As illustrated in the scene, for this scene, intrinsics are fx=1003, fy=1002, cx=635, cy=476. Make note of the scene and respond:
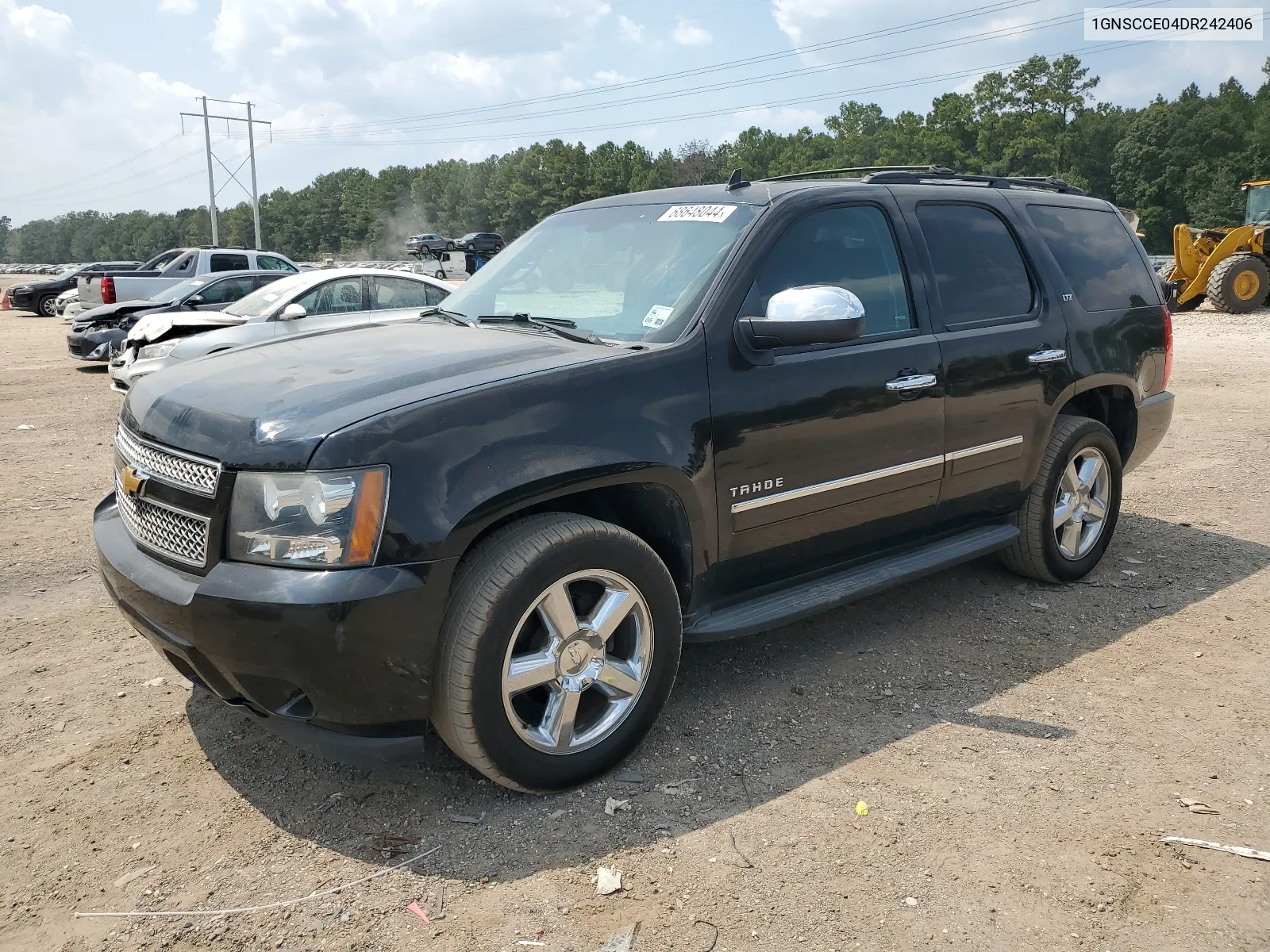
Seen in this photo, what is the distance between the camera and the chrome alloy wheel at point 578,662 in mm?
2994

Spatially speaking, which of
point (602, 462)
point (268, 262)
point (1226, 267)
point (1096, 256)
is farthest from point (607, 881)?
point (1226, 267)

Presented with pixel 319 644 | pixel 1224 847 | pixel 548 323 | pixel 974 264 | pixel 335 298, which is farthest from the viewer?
pixel 335 298

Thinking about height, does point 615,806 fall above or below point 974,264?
below

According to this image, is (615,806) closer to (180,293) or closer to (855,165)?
(180,293)

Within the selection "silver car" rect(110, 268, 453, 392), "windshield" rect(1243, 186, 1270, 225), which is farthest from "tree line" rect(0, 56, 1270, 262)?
"silver car" rect(110, 268, 453, 392)

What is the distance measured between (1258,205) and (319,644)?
24.3 m

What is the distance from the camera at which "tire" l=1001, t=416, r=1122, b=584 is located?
4.78 meters

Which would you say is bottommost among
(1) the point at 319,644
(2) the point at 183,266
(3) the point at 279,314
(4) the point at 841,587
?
(4) the point at 841,587

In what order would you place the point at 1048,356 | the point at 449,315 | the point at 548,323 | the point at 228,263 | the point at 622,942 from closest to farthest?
the point at 622,942, the point at 548,323, the point at 449,315, the point at 1048,356, the point at 228,263

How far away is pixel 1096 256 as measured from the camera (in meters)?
5.12

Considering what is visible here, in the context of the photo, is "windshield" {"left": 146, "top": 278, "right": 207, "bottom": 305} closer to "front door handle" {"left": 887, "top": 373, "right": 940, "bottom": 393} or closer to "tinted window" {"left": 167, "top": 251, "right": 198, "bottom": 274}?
"tinted window" {"left": 167, "top": 251, "right": 198, "bottom": 274}

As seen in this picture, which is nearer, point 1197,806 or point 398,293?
point 1197,806

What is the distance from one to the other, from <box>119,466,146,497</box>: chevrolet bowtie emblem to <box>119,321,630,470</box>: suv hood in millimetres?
132

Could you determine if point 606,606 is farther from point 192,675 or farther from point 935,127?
point 935,127
